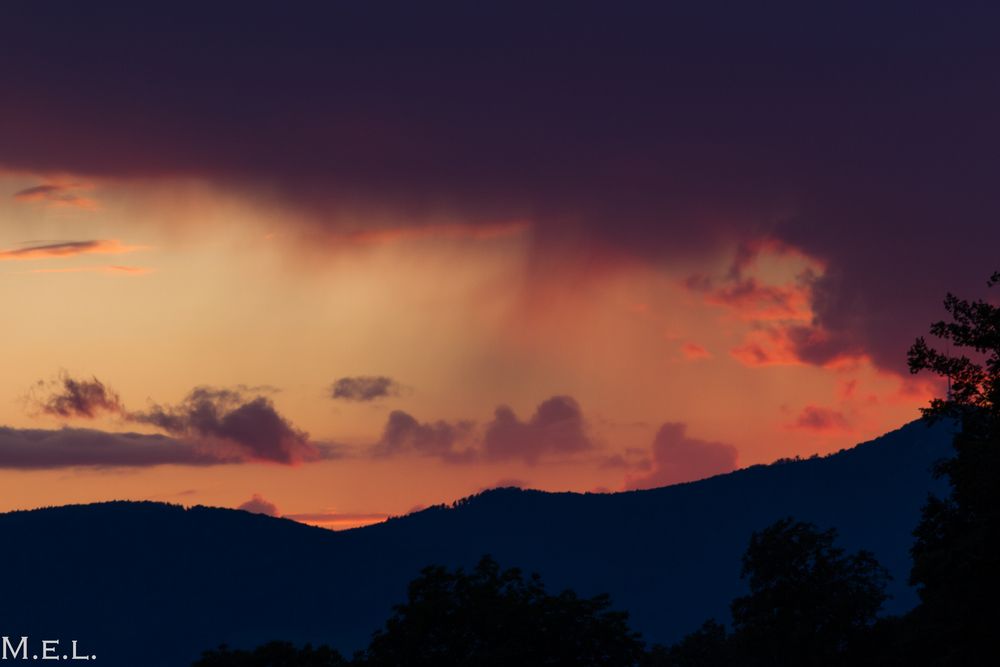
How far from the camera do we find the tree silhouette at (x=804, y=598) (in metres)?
103

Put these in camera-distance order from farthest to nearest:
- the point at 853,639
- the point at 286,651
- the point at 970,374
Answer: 1. the point at 286,651
2. the point at 853,639
3. the point at 970,374

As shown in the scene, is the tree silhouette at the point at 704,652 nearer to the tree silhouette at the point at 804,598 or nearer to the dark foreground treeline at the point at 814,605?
the dark foreground treeline at the point at 814,605

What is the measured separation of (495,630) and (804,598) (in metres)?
25.3

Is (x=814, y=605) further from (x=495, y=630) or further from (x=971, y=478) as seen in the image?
(x=971, y=478)

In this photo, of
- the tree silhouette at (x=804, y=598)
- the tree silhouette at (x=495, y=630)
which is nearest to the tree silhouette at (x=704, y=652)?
the tree silhouette at (x=804, y=598)

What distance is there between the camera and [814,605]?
339 ft

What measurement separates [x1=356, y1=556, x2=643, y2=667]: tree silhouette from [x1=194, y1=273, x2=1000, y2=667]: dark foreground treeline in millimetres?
76

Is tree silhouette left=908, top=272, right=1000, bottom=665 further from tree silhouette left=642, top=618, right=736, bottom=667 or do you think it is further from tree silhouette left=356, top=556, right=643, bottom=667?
tree silhouette left=642, top=618, right=736, bottom=667

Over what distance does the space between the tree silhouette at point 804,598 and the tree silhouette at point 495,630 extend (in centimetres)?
1665

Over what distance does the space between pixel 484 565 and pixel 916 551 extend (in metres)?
28.6

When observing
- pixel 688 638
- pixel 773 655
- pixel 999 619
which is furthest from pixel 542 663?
pixel 688 638

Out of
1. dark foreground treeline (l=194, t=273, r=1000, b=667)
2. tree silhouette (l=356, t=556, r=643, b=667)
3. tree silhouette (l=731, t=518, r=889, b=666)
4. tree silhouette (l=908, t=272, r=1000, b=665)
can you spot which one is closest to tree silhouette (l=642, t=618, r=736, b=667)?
dark foreground treeline (l=194, t=273, r=1000, b=667)

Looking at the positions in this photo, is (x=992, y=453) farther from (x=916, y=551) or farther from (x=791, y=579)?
(x=791, y=579)

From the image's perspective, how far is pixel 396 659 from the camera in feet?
291
